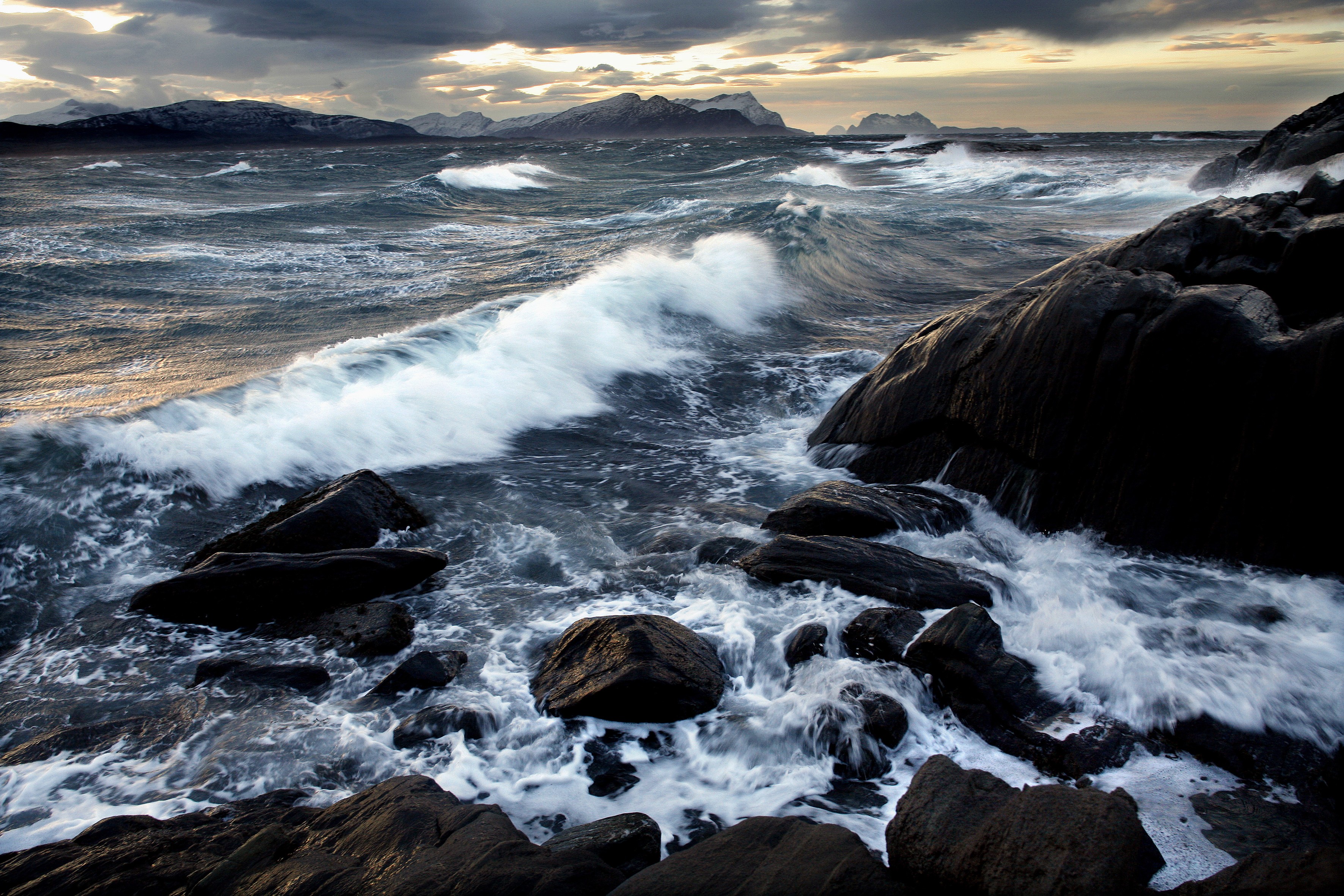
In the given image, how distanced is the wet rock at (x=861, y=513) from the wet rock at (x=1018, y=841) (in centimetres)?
297

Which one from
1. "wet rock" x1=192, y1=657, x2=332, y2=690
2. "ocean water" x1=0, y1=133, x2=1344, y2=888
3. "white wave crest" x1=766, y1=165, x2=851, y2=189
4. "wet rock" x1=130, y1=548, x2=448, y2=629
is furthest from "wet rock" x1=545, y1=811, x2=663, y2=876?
"white wave crest" x1=766, y1=165, x2=851, y2=189

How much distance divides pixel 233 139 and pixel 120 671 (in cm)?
11118

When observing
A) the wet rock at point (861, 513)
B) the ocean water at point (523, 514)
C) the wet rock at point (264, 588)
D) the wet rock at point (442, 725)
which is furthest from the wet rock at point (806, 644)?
the wet rock at point (264, 588)

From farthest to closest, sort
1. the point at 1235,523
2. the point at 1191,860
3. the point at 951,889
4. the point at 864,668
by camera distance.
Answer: the point at 1235,523
the point at 864,668
the point at 1191,860
the point at 951,889

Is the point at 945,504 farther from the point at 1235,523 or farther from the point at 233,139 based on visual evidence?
the point at 233,139

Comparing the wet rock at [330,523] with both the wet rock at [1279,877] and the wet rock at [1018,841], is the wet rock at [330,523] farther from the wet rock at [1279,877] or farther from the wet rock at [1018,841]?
the wet rock at [1279,877]

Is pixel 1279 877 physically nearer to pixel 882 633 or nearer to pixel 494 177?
pixel 882 633

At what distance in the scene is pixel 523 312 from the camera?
1208 cm

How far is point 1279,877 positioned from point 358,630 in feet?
15.6

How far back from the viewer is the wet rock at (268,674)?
14.4 feet

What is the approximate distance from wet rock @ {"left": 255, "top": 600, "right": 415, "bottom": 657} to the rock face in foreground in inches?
171

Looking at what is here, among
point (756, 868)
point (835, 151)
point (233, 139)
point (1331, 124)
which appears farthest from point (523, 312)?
point (233, 139)

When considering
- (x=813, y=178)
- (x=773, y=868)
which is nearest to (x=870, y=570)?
(x=773, y=868)

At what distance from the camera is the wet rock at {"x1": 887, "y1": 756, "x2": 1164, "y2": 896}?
98.6 inches
